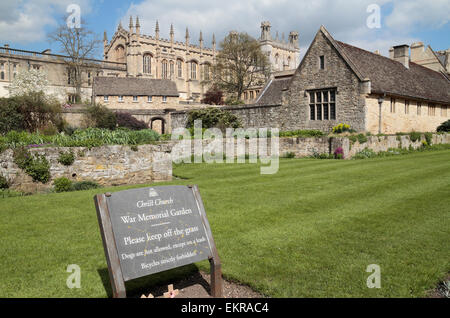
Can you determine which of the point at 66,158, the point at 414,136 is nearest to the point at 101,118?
the point at 66,158

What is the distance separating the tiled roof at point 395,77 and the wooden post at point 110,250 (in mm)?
21423

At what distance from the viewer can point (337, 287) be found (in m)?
3.87

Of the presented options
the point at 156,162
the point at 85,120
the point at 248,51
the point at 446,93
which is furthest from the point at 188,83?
the point at 156,162

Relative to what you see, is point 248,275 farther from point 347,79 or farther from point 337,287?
point 347,79

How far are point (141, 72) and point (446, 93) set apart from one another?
180 ft

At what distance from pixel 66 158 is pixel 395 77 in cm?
2321

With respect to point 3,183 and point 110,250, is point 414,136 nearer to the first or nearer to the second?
point 3,183

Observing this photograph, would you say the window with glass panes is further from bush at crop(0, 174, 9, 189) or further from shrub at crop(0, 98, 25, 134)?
shrub at crop(0, 98, 25, 134)

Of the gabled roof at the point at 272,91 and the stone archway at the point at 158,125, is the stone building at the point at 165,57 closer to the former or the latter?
the stone archway at the point at 158,125

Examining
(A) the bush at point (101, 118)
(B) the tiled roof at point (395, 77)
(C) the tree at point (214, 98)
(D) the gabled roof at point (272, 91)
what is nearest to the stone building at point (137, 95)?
(C) the tree at point (214, 98)

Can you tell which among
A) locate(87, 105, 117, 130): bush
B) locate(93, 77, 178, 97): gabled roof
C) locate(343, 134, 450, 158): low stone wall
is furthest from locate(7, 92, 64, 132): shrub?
locate(343, 134, 450, 158): low stone wall

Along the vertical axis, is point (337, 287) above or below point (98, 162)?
below

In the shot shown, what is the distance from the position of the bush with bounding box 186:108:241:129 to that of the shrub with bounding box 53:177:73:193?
53.2ft

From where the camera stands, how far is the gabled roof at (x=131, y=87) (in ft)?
147
